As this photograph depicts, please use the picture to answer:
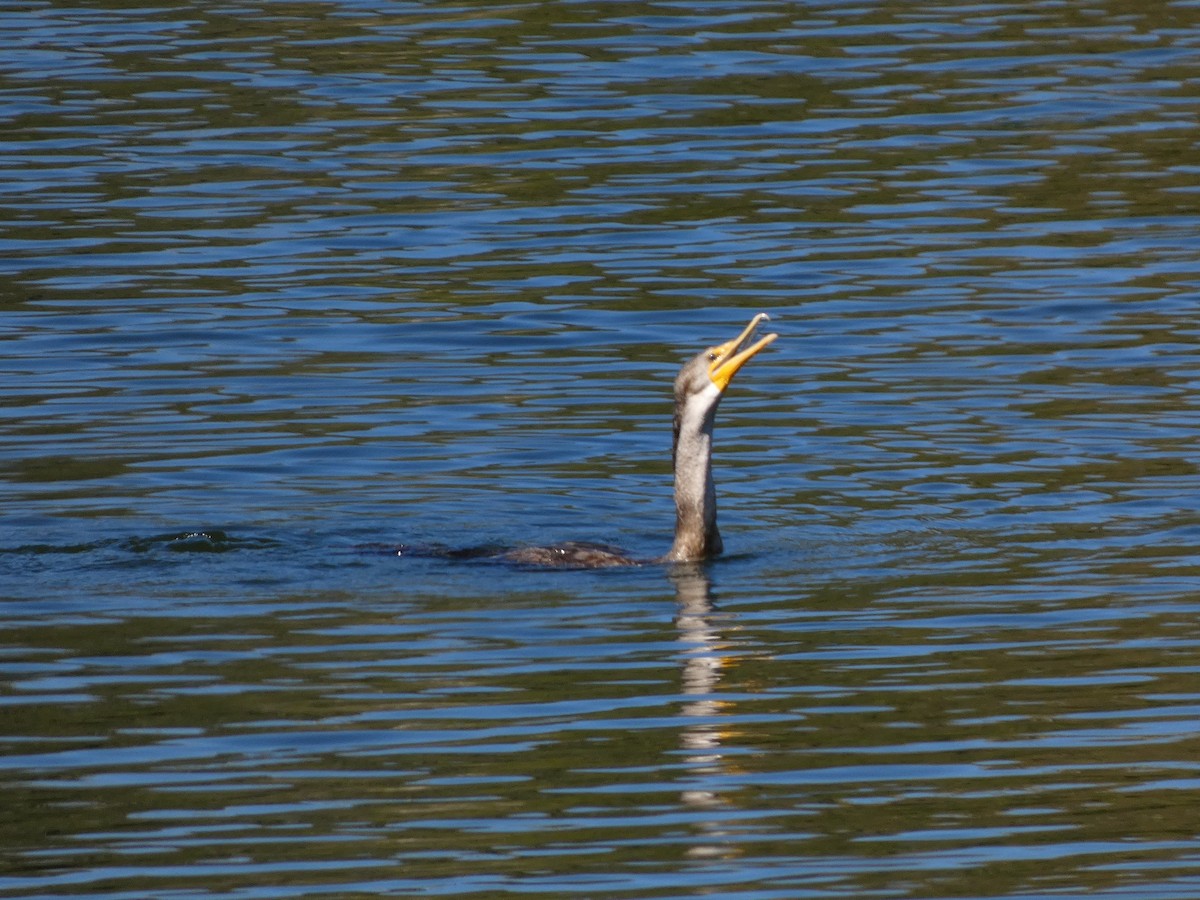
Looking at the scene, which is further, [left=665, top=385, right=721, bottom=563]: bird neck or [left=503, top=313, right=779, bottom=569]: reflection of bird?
[left=665, top=385, right=721, bottom=563]: bird neck

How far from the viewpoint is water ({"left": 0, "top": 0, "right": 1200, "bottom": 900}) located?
334 inches

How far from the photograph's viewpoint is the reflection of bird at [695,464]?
41.2 feet

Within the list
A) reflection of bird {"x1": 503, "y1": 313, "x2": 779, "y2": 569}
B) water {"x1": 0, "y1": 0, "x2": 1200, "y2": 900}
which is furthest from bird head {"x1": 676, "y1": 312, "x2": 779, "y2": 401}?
water {"x1": 0, "y1": 0, "x2": 1200, "y2": 900}

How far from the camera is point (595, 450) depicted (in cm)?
1481

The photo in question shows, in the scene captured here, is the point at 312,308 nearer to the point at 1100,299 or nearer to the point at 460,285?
the point at 460,285

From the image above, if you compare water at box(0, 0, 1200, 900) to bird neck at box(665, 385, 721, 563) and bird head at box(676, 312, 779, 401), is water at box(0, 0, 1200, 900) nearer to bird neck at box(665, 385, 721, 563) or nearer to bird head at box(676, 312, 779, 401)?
bird neck at box(665, 385, 721, 563)

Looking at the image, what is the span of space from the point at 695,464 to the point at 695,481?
0.12 m

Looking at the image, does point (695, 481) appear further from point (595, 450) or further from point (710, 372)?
point (595, 450)

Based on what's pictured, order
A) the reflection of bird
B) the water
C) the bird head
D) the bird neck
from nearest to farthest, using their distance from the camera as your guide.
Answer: the water < the reflection of bird < the bird neck < the bird head

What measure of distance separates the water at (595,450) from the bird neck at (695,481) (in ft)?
0.83

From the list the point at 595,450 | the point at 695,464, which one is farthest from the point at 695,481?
the point at 595,450

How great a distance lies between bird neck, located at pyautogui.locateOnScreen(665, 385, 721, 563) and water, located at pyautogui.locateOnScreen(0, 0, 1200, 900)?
0.83ft

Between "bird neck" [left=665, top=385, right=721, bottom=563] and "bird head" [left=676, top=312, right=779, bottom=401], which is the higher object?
"bird head" [left=676, top=312, right=779, bottom=401]

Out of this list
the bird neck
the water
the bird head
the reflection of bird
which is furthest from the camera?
the bird head
